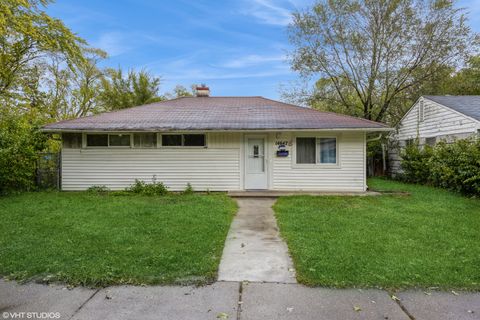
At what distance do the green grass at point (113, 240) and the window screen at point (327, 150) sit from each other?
409 centimetres

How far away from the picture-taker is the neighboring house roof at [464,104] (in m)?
11.6

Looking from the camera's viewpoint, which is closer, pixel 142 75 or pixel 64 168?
pixel 64 168

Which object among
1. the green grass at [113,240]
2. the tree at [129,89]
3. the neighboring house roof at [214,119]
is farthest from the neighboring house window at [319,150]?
the tree at [129,89]

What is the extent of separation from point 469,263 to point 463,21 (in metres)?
16.9

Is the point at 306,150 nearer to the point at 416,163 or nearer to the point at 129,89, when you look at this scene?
the point at 416,163

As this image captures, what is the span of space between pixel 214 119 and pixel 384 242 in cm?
747

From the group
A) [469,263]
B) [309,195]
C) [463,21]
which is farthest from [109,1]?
[463,21]

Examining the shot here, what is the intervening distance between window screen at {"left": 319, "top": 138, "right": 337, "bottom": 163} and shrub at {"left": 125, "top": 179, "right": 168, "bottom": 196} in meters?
5.49

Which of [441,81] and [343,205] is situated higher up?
[441,81]

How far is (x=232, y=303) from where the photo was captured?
3150mm

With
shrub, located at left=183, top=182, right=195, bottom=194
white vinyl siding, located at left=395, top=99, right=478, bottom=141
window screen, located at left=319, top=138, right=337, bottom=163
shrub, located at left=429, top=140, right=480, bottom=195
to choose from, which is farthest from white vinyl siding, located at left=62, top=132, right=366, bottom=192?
white vinyl siding, located at left=395, top=99, right=478, bottom=141

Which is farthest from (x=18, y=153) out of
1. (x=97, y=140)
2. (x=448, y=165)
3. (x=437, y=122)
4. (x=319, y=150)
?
(x=437, y=122)

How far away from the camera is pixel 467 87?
21.8 meters

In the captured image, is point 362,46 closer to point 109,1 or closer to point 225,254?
point 109,1
